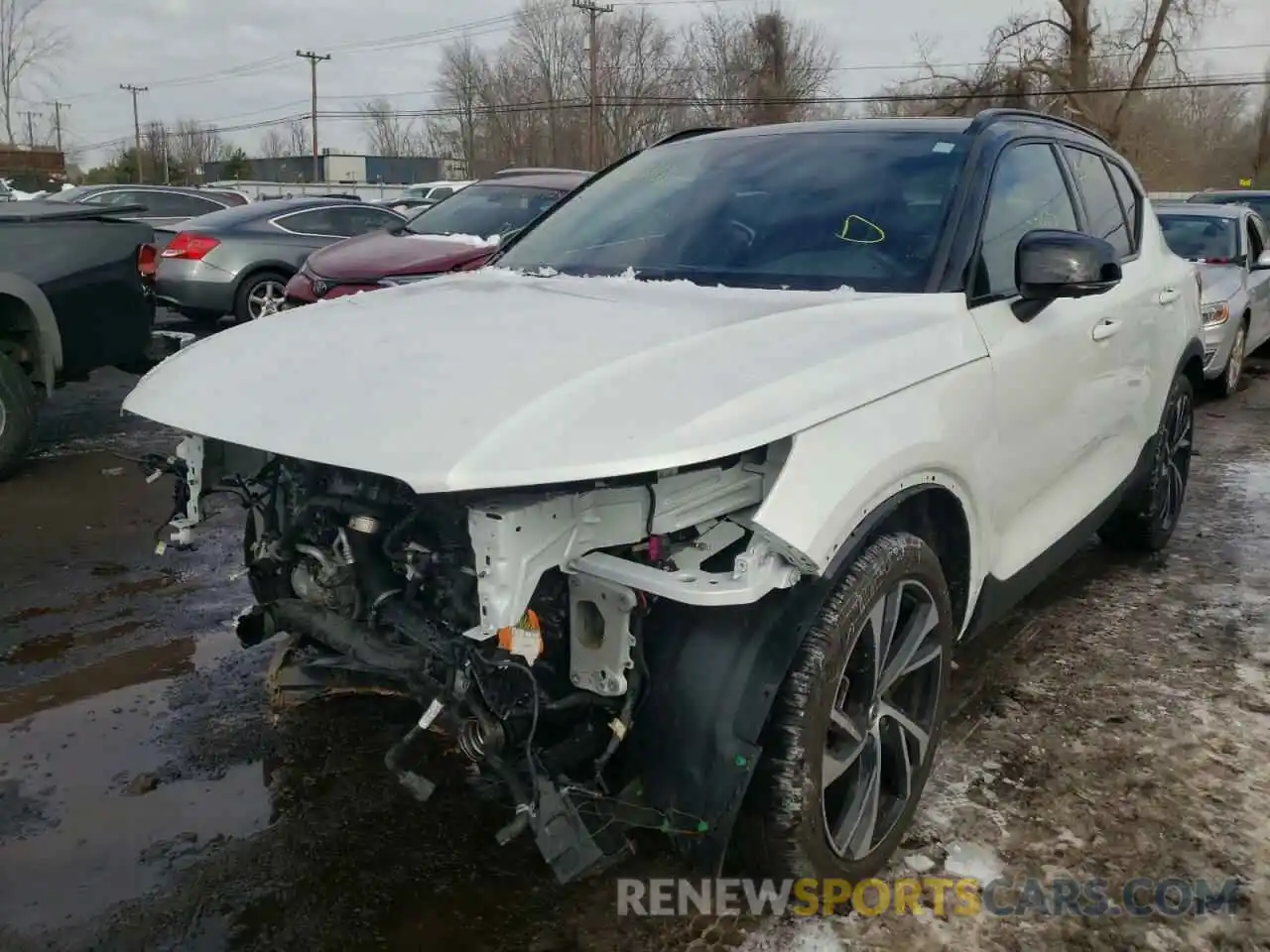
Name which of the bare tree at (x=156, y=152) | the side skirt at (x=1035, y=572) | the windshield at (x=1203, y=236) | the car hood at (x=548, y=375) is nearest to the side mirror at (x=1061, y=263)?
the car hood at (x=548, y=375)

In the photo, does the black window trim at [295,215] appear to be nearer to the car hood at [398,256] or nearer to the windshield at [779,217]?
the car hood at [398,256]

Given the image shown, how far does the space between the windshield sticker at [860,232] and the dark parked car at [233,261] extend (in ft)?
25.1

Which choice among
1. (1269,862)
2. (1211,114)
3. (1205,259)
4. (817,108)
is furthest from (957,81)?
(1269,862)

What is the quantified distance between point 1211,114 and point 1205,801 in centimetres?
6504

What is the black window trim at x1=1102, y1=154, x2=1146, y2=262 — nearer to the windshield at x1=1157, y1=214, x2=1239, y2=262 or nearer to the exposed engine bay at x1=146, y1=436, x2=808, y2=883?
the exposed engine bay at x1=146, y1=436, x2=808, y2=883

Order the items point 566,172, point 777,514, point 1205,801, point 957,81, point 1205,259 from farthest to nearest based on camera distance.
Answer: point 957,81, point 566,172, point 1205,259, point 1205,801, point 777,514

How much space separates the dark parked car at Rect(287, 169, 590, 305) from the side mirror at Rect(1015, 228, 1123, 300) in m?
4.05

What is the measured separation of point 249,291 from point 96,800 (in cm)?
856

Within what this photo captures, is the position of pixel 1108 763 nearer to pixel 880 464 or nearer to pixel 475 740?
pixel 880 464

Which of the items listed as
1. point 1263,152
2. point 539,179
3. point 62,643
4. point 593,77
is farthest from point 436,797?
point 1263,152

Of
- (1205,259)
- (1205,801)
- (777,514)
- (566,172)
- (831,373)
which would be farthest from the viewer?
(566,172)

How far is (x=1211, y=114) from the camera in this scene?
189 ft

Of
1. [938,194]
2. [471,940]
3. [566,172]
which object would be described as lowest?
[471,940]

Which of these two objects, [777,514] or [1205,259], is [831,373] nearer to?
[777,514]
